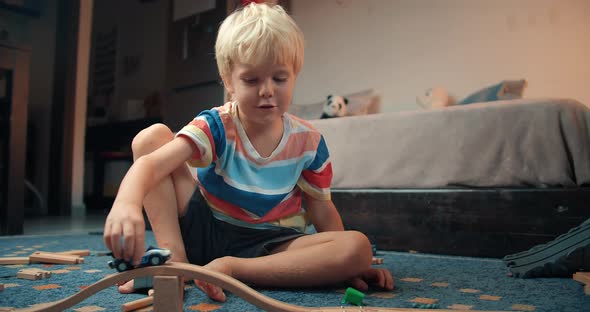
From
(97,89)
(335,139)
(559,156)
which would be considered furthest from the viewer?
(97,89)

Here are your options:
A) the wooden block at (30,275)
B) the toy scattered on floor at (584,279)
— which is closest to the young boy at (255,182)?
the wooden block at (30,275)

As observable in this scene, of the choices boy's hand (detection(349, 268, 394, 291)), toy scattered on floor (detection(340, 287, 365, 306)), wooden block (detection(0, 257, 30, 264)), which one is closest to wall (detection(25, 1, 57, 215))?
wooden block (detection(0, 257, 30, 264))

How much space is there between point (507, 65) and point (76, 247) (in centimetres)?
217

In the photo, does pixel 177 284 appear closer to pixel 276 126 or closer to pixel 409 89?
pixel 276 126

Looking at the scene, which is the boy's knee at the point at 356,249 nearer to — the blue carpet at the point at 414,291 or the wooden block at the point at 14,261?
the blue carpet at the point at 414,291

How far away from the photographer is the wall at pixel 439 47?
229cm

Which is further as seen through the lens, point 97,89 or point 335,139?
point 97,89

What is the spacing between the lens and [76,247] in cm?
146

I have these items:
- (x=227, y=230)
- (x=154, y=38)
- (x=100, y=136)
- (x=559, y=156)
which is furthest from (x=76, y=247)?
(x=154, y=38)

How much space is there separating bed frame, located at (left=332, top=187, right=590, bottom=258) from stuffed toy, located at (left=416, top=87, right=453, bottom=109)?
4.07ft

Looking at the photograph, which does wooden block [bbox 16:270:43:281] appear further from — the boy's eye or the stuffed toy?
the stuffed toy

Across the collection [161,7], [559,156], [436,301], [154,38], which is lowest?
[436,301]

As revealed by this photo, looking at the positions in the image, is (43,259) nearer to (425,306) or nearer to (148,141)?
(148,141)

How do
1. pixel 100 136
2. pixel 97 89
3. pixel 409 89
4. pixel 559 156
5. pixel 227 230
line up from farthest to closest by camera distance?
1. pixel 97 89
2. pixel 100 136
3. pixel 409 89
4. pixel 559 156
5. pixel 227 230
